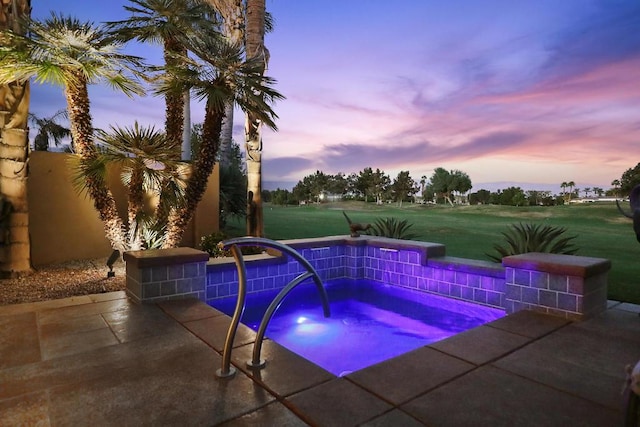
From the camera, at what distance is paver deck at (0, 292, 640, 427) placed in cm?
179

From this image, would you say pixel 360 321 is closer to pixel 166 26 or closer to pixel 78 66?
pixel 78 66

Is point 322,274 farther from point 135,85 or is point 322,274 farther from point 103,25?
point 103,25

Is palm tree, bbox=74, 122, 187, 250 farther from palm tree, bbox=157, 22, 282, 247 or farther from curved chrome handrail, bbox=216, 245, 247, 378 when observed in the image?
curved chrome handrail, bbox=216, 245, 247, 378

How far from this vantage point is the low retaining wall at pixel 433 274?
3311 millimetres

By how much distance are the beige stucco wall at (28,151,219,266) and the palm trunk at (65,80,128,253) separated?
196cm

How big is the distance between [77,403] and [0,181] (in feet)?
19.5

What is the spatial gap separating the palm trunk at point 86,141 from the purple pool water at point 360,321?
10.5 feet

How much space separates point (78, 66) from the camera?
582cm

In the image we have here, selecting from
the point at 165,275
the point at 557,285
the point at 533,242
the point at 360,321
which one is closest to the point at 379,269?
the point at 360,321

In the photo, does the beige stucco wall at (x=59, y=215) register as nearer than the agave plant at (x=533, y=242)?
No

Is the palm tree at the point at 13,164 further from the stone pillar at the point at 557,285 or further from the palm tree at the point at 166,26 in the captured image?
the stone pillar at the point at 557,285

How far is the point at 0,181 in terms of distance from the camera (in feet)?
19.7

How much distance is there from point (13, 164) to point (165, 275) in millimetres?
4407

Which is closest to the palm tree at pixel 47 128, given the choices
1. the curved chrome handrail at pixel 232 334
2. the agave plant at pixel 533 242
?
the curved chrome handrail at pixel 232 334
